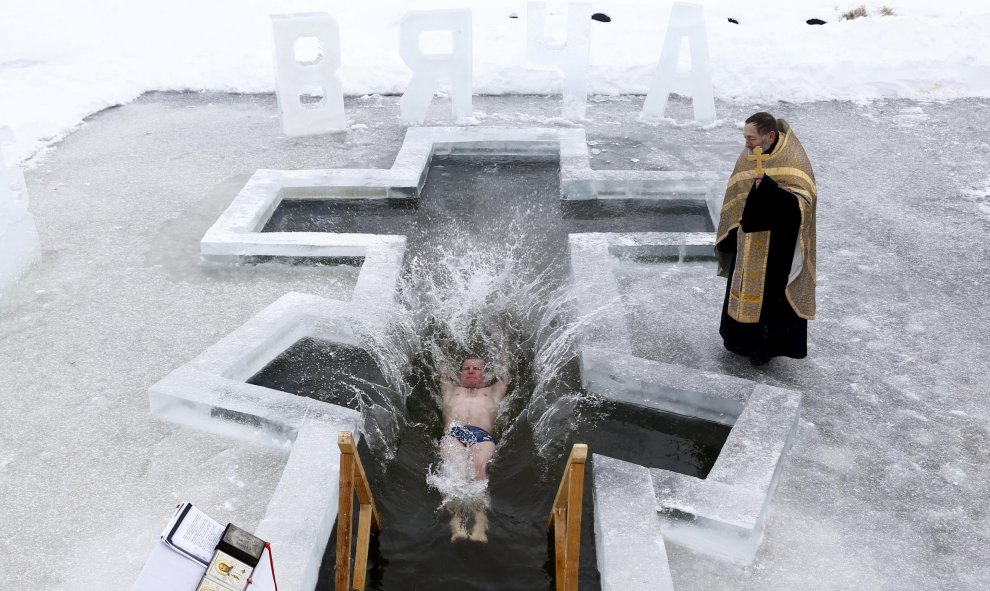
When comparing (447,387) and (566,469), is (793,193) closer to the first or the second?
(566,469)

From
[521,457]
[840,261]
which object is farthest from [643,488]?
[840,261]

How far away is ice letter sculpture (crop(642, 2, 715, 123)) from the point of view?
870cm

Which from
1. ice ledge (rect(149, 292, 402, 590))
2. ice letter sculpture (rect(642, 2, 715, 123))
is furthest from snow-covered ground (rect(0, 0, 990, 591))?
ice letter sculpture (rect(642, 2, 715, 123))

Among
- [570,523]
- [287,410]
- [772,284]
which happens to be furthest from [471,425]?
[772,284]

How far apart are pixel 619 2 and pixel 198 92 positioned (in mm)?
6386

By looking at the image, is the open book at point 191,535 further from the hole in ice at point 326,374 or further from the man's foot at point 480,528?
the hole in ice at point 326,374

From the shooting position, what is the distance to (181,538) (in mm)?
2463

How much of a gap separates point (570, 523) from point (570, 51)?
6.91 metres

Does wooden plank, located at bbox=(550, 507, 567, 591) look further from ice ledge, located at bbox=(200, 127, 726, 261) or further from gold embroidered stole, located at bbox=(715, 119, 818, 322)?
ice ledge, located at bbox=(200, 127, 726, 261)

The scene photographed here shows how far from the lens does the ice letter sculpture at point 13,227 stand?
5688mm

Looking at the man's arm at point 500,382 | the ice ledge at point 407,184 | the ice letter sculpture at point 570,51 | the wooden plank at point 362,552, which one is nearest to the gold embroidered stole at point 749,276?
the man's arm at point 500,382

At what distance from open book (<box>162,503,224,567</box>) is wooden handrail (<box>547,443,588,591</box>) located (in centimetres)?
123

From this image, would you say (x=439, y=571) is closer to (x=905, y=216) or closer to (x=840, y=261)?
(x=840, y=261)

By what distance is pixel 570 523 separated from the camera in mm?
3047
